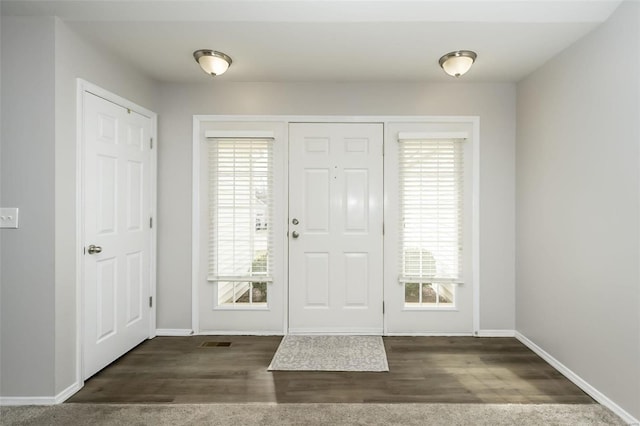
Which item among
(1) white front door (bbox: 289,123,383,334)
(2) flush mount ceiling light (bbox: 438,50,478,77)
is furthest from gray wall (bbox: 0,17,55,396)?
(2) flush mount ceiling light (bbox: 438,50,478,77)

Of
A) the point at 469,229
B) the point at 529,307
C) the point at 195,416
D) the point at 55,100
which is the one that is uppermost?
the point at 55,100

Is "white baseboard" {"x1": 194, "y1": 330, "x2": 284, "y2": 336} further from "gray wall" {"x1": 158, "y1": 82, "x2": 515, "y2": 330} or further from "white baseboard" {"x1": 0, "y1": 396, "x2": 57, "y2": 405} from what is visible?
"white baseboard" {"x1": 0, "y1": 396, "x2": 57, "y2": 405}

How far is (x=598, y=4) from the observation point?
2.08 meters

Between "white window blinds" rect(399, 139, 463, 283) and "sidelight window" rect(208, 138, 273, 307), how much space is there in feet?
4.23

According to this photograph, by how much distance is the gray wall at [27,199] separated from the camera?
218 cm

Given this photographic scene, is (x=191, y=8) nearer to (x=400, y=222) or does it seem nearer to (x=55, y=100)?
(x=55, y=100)

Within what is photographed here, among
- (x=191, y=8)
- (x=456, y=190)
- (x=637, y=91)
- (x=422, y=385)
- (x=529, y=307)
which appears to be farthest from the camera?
(x=456, y=190)

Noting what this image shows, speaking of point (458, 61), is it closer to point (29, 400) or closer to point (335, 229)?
point (335, 229)

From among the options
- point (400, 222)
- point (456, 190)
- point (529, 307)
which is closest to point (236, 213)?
point (400, 222)

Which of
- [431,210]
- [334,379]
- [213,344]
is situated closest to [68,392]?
[213,344]

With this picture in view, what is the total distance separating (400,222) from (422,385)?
1.43 meters

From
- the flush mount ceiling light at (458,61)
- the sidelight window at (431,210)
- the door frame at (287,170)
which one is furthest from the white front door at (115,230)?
the flush mount ceiling light at (458,61)

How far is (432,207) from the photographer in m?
3.33

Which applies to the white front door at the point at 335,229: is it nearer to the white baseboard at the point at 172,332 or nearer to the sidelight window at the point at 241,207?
the sidelight window at the point at 241,207
